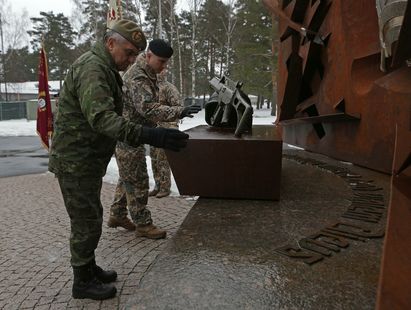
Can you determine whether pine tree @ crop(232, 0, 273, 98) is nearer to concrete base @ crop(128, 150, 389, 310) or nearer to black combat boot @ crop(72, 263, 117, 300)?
concrete base @ crop(128, 150, 389, 310)

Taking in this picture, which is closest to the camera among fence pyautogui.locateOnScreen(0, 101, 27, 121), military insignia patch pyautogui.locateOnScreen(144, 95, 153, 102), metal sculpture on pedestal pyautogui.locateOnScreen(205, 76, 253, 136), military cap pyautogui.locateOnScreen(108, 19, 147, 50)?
military cap pyautogui.locateOnScreen(108, 19, 147, 50)

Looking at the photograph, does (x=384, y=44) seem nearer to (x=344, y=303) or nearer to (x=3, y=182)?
(x=344, y=303)

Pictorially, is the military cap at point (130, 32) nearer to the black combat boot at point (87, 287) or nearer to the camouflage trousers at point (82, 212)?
the camouflage trousers at point (82, 212)

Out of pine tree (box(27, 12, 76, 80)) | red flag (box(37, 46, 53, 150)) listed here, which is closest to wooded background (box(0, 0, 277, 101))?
pine tree (box(27, 12, 76, 80))

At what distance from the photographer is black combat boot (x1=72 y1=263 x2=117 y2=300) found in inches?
97.3

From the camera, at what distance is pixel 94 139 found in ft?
7.63

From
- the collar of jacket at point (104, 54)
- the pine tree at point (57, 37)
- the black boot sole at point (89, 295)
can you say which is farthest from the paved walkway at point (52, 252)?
the pine tree at point (57, 37)

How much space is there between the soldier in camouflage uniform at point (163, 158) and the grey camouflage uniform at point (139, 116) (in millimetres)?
1798

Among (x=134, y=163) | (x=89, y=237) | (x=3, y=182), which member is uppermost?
(x=134, y=163)

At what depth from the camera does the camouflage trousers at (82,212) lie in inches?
91.3

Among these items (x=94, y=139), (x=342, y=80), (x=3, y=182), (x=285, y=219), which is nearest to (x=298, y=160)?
(x=342, y=80)

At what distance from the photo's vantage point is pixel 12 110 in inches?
1174

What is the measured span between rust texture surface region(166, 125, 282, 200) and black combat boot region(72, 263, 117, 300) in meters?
0.89

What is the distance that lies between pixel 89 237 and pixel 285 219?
121cm
